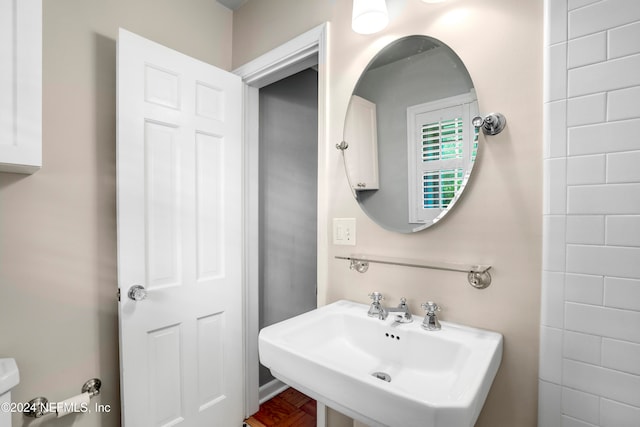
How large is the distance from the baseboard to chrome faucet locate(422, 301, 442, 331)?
1.52 meters

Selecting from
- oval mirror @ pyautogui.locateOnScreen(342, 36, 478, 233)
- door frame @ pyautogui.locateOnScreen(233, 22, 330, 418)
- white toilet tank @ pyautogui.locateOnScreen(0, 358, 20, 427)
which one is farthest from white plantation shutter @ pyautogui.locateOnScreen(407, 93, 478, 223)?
white toilet tank @ pyautogui.locateOnScreen(0, 358, 20, 427)

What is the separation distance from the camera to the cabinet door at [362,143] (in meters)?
1.22

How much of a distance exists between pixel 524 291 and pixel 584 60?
63 cm

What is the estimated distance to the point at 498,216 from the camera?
36.6 inches

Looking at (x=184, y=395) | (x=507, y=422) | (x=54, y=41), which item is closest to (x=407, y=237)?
(x=507, y=422)

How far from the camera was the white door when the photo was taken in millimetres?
1279

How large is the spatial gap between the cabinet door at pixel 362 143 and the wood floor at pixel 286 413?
4.88 feet

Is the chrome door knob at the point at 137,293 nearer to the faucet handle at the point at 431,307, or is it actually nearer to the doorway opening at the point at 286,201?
the doorway opening at the point at 286,201

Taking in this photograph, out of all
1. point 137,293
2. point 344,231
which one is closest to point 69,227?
point 137,293

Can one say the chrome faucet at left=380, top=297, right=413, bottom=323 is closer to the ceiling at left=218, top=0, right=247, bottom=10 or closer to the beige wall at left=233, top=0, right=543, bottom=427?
the beige wall at left=233, top=0, right=543, bottom=427

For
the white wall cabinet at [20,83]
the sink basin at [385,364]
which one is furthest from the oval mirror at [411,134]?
the white wall cabinet at [20,83]

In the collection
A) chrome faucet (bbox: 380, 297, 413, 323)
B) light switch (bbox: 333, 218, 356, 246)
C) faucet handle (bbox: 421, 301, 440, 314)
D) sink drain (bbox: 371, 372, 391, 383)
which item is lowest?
sink drain (bbox: 371, 372, 391, 383)

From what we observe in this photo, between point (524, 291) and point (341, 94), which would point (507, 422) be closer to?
point (524, 291)

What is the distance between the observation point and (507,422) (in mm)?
909
